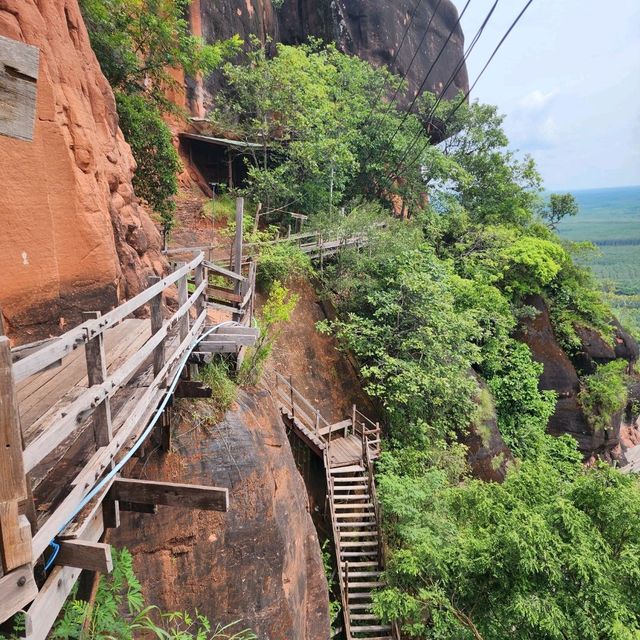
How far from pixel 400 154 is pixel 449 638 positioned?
17944mm

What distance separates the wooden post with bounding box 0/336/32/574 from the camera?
1.62 metres

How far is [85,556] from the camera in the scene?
223 cm

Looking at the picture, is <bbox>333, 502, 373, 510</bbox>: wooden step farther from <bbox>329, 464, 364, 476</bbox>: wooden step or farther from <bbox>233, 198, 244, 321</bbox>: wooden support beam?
<bbox>233, 198, 244, 321</bbox>: wooden support beam

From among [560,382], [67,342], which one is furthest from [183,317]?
[560,382]

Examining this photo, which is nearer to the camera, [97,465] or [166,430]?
[97,465]

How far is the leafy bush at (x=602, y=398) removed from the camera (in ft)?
54.5

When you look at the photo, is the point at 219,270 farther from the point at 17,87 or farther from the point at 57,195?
the point at 17,87

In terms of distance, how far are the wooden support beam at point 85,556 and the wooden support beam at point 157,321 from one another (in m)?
1.60

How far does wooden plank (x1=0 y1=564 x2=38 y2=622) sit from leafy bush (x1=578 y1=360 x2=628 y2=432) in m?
19.1

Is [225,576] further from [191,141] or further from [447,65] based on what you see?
[447,65]

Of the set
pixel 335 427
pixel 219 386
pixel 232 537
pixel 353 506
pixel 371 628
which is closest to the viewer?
pixel 232 537

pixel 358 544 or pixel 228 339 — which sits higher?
pixel 228 339

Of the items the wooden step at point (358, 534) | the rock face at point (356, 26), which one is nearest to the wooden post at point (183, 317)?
the wooden step at point (358, 534)

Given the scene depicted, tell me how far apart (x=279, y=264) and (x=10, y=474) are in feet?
35.7
